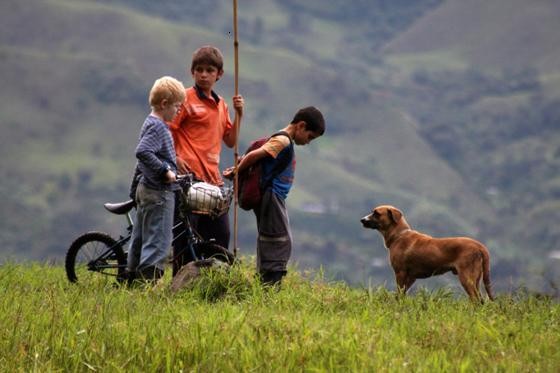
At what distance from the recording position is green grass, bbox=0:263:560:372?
6.27 meters

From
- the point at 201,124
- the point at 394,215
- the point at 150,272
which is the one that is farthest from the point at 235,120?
the point at 394,215

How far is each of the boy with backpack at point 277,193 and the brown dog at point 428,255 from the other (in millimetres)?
1183

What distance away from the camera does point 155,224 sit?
912 centimetres

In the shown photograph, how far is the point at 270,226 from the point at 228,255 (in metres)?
0.58

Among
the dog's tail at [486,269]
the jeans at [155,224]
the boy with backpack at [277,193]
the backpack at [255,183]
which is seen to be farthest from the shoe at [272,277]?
the dog's tail at [486,269]

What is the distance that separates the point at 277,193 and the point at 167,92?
1.34 metres

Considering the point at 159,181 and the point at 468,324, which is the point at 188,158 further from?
the point at 468,324

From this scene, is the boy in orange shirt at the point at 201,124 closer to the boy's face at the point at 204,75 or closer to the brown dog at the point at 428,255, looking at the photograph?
the boy's face at the point at 204,75

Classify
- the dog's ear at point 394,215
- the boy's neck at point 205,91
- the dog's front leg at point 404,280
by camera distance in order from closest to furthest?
the boy's neck at point 205,91 < the dog's front leg at point 404,280 < the dog's ear at point 394,215

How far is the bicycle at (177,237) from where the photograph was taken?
30.4 feet

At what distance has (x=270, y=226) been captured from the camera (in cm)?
923

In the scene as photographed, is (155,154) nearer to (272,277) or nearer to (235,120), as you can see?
(235,120)

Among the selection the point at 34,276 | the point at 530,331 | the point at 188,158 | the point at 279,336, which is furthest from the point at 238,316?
the point at 34,276

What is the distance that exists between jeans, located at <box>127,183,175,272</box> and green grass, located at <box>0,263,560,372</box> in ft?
2.05
